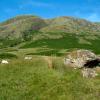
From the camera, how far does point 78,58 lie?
25.3 m

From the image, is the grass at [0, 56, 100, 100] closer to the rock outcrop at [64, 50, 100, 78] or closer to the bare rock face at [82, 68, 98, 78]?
the bare rock face at [82, 68, 98, 78]

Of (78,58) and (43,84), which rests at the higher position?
(78,58)

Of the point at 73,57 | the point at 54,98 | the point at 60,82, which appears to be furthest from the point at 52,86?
the point at 73,57

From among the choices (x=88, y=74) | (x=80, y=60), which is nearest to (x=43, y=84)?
(x=88, y=74)

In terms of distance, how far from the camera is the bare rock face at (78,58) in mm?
24875

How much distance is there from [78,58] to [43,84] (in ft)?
28.4

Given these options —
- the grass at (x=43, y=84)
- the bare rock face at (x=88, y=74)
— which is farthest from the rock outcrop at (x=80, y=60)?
the bare rock face at (x=88, y=74)

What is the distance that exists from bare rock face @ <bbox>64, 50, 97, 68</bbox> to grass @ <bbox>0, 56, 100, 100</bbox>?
2.61 meters

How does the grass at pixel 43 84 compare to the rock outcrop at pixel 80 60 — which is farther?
the rock outcrop at pixel 80 60

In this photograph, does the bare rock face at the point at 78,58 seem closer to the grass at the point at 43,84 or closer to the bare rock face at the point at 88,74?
the grass at the point at 43,84

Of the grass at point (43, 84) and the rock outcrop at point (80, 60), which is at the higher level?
the rock outcrop at point (80, 60)

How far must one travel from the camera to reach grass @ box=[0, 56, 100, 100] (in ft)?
49.6

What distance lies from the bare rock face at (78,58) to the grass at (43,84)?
2.61 meters

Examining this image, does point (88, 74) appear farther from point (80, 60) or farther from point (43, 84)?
point (43, 84)
